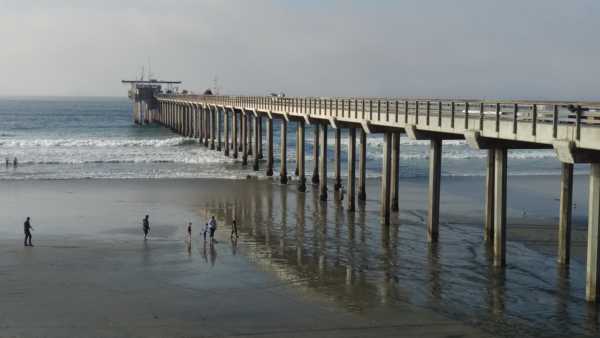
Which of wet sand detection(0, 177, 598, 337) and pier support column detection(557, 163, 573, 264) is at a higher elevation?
pier support column detection(557, 163, 573, 264)

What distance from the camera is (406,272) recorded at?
1989cm

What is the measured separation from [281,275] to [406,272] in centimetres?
277

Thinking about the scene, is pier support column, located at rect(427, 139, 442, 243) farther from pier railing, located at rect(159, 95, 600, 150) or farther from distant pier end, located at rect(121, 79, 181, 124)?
distant pier end, located at rect(121, 79, 181, 124)

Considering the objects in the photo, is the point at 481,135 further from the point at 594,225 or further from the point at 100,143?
the point at 100,143

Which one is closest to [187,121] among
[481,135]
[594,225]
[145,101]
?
[145,101]

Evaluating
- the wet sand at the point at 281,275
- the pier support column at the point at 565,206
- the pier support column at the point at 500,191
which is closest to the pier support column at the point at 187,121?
the wet sand at the point at 281,275

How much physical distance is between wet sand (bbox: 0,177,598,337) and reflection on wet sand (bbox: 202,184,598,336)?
0.14 ft

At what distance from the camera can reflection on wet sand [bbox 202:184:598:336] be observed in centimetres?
1645

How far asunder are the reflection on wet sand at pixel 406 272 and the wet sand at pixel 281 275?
0.04m

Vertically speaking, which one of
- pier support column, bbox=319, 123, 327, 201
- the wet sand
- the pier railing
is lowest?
the wet sand

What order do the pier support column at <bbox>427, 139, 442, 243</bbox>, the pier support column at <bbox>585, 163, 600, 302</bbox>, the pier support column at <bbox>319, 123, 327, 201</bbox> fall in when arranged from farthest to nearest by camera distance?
the pier support column at <bbox>319, 123, 327, 201</bbox> < the pier support column at <bbox>427, 139, 442, 243</bbox> < the pier support column at <bbox>585, 163, 600, 302</bbox>

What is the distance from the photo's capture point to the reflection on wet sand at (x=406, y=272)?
54.0ft

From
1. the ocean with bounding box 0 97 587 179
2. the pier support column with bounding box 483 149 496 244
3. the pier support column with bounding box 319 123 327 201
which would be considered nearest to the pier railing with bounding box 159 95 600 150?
the pier support column with bounding box 319 123 327 201

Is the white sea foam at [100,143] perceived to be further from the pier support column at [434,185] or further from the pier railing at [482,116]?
the pier support column at [434,185]
